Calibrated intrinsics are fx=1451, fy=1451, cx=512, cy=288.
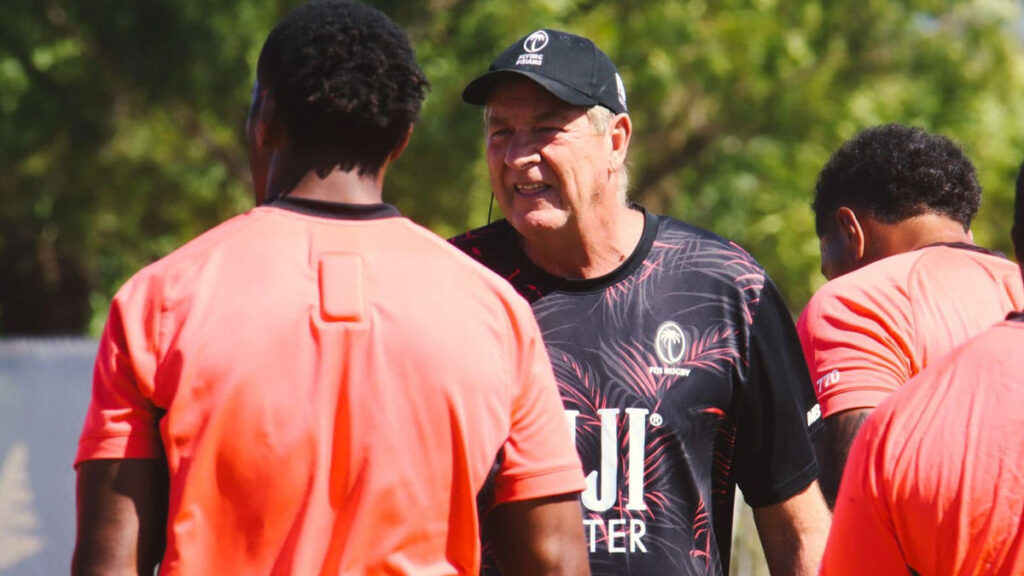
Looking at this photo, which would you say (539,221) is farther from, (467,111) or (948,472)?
(467,111)

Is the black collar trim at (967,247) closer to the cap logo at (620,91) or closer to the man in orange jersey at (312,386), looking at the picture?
the cap logo at (620,91)

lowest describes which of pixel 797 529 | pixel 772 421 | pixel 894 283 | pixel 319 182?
pixel 797 529

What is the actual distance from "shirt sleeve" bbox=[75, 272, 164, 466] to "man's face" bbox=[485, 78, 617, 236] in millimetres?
1420

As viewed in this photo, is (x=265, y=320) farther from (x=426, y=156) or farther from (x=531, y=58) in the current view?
(x=426, y=156)

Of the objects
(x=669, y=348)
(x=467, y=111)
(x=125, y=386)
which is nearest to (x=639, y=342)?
(x=669, y=348)

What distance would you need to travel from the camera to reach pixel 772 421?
11.4 ft

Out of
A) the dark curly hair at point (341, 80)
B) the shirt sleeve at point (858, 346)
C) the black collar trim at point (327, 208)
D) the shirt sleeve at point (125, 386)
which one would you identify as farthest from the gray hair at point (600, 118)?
the shirt sleeve at point (125, 386)

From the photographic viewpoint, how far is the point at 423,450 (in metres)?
2.29

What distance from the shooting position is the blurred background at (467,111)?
11.6m

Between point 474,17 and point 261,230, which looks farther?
point 474,17

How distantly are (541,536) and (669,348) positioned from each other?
112 centimetres

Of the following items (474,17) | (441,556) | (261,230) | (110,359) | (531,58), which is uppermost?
(474,17)

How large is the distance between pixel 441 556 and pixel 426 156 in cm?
990

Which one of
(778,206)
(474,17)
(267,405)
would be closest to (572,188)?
(267,405)
